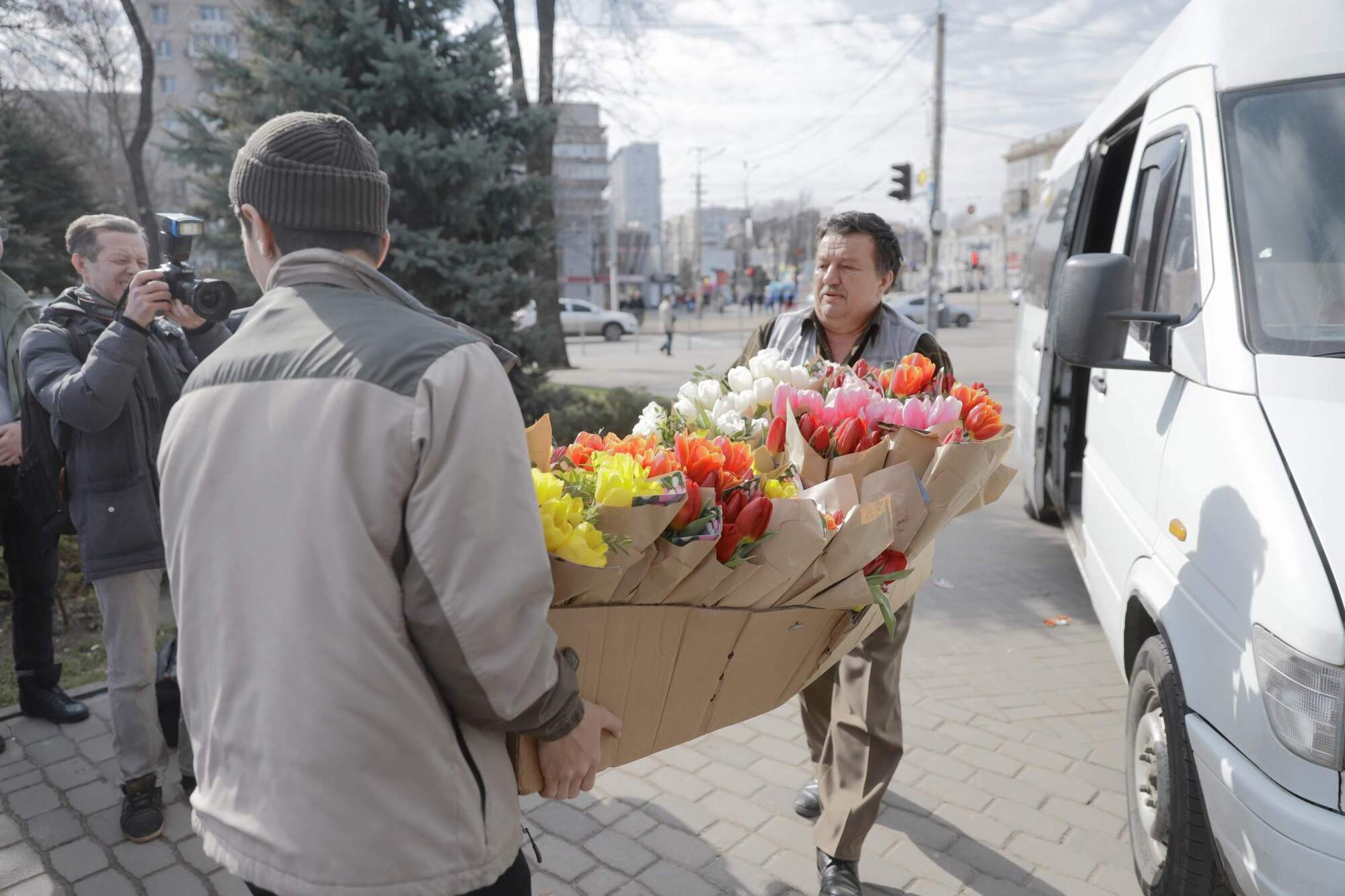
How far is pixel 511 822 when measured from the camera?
65.3 inches

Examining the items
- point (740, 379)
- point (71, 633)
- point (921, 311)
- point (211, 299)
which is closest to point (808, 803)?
point (740, 379)

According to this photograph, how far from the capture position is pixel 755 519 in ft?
6.04

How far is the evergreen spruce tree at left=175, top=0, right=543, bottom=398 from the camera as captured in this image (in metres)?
8.16

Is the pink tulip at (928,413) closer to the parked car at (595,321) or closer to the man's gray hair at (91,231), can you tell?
the man's gray hair at (91,231)

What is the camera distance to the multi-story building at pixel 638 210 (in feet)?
258

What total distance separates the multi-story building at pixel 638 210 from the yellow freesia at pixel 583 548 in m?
76.3

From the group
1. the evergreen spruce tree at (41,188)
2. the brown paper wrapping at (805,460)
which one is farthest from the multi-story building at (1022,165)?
the brown paper wrapping at (805,460)

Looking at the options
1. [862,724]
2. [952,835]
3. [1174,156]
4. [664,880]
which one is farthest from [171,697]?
[1174,156]

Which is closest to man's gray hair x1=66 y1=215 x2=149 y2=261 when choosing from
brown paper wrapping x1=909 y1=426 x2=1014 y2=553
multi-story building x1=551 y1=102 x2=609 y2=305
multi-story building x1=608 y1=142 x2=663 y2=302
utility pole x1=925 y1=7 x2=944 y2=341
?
brown paper wrapping x1=909 y1=426 x2=1014 y2=553

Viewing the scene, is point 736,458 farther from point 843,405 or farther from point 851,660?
point 851,660

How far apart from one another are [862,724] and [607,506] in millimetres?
1594

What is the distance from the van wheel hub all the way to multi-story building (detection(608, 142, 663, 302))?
75.3 metres

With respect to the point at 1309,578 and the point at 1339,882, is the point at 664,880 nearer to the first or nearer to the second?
the point at 1339,882

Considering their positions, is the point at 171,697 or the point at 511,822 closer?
the point at 511,822
